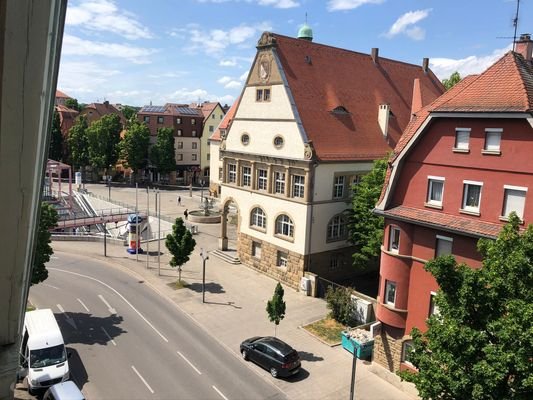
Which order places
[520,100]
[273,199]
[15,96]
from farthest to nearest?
1. [273,199]
2. [520,100]
3. [15,96]

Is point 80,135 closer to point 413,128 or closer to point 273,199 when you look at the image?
point 273,199

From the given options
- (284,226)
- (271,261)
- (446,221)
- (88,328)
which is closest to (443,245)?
(446,221)

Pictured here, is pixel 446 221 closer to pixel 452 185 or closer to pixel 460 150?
pixel 452 185

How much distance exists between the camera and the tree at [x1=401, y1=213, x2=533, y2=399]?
37.3 ft

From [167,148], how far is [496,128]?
6775cm

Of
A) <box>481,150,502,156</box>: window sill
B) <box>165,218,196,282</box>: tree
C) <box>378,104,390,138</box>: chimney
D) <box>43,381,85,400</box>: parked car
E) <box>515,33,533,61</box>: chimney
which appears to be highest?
<box>515,33,533,61</box>: chimney

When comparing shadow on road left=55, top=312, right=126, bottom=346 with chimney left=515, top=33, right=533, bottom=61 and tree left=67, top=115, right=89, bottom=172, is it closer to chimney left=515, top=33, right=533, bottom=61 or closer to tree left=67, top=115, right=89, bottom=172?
chimney left=515, top=33, right=533, bottom=61

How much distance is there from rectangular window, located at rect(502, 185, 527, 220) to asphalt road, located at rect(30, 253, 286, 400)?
1249 centimetres

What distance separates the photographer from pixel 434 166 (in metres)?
20.7

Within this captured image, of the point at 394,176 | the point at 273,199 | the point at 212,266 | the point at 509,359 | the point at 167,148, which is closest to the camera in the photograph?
the point at 509,359

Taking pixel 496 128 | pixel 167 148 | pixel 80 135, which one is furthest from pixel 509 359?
pixel 80 135

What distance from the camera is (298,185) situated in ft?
110

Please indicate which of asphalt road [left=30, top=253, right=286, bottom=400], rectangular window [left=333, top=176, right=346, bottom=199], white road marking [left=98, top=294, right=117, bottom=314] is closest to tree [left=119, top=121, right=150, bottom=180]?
asphalt road [left=30, top=253, right=286, bottom=400]

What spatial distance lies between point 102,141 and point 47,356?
6763cm
